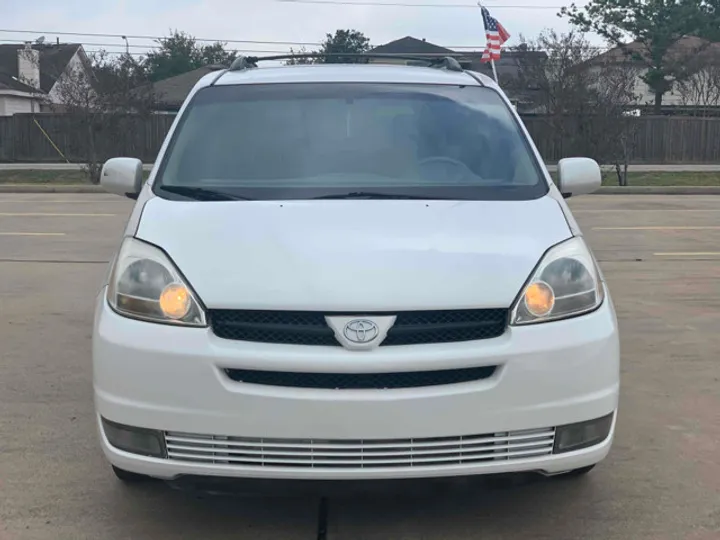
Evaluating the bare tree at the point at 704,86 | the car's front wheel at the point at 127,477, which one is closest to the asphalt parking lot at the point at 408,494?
the car's front wheel at the point at 127,477

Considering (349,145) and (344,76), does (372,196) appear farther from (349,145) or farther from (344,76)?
(344,76)

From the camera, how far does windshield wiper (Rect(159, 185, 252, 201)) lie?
12.1 feet

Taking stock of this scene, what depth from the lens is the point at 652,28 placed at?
4866cm

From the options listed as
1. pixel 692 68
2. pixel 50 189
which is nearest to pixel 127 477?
pixel 50 189

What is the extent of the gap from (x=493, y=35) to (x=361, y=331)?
77.9ft

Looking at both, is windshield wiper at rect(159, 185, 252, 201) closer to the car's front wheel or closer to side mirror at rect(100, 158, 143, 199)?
side mirror at rect(100, 158, 143, 199)

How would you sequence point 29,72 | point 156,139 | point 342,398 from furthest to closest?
1. point 29,72
2. point 156,139
3. point 342,398

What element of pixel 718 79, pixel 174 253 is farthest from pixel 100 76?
pixel 718 79

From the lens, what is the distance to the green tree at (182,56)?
69125 mm

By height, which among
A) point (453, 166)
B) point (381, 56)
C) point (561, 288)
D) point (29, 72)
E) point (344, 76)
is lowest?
point (561, 288)

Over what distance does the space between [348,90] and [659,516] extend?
2.40 m

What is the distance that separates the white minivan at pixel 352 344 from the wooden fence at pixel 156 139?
934 inches

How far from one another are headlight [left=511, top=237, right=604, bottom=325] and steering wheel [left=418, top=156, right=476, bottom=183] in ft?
2.48

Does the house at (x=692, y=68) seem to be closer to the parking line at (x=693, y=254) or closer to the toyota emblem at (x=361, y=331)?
the parking line at (x=693, y=254)
